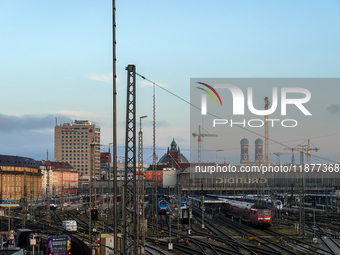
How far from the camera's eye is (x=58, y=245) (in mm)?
37312

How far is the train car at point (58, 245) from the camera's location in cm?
3706

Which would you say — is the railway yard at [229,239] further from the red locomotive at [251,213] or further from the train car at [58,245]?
the train car at [58,245]

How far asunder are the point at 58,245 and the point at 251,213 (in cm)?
3682

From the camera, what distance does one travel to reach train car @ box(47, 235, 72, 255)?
37062 mm

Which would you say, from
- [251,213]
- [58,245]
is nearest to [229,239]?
[251,213]

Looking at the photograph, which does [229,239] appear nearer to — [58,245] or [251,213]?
[251,213]

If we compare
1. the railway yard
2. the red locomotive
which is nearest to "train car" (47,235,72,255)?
the railway yard

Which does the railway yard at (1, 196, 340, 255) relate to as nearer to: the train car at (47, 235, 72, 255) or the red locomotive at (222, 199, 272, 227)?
the red locomotive at (222, 199, 272, 227)

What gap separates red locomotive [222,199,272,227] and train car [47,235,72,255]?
111 ft

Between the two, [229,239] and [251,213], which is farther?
[251,213]

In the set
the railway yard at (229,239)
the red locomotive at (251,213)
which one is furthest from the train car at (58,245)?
the red locomotive at (251,213)

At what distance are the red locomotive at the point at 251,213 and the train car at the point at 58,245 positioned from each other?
111ft

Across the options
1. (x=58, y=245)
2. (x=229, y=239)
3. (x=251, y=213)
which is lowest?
(x=229, y=239)

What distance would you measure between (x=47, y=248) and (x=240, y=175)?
398 ft
